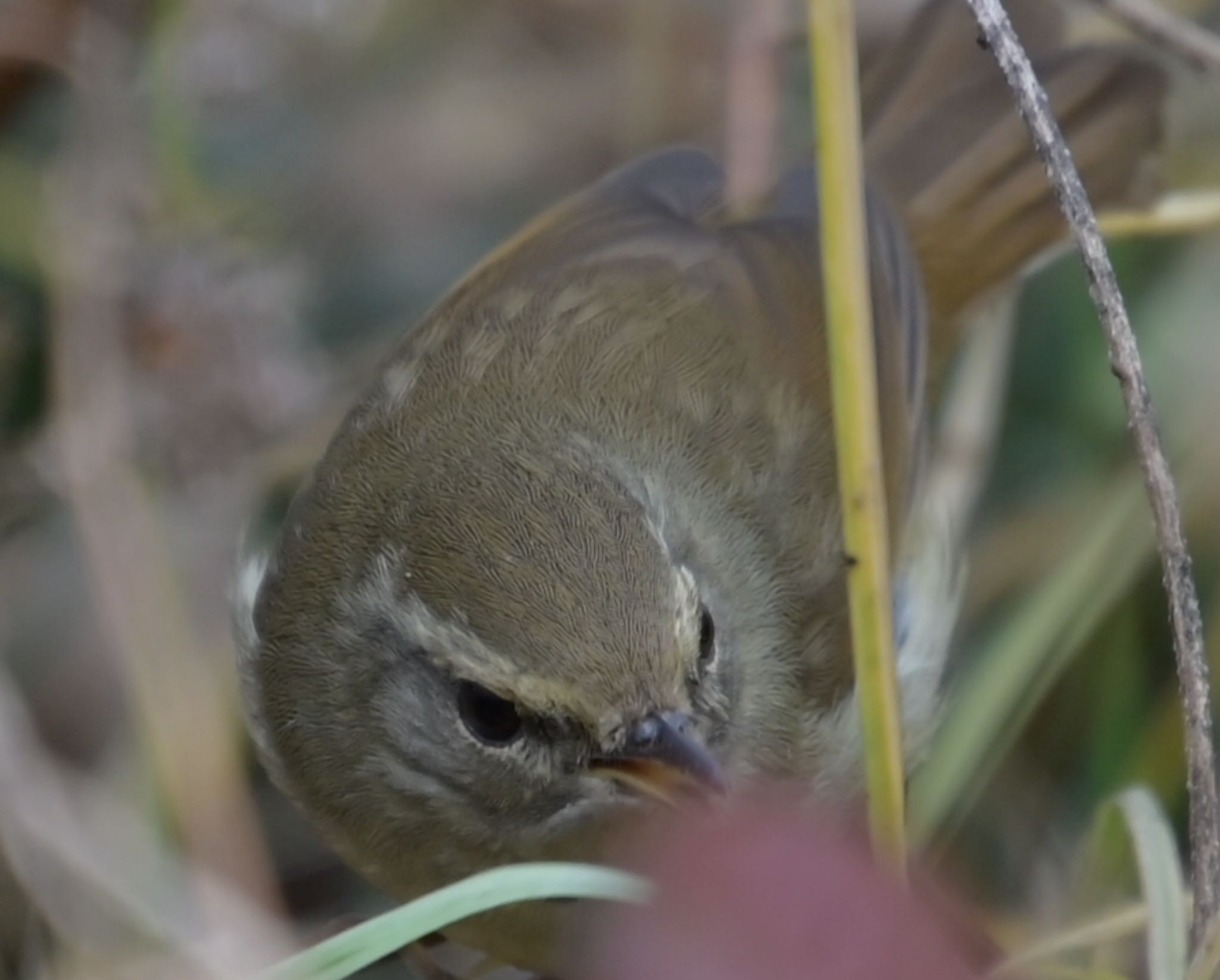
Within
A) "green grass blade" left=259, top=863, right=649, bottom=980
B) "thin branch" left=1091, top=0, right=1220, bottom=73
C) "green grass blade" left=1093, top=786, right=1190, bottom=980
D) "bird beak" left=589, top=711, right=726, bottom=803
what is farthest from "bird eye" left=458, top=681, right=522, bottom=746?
"thin branch" left=1091, top=0, right=1220, bottom=73

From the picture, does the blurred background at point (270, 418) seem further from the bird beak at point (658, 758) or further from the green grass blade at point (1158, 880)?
the bird beak at point (658, 758)

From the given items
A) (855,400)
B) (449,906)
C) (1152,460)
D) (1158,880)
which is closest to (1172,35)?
(1152,460)

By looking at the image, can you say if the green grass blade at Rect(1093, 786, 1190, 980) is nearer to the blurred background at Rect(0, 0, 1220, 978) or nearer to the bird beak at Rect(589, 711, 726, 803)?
the bird beak at Rect(589, 711, 726, 803)

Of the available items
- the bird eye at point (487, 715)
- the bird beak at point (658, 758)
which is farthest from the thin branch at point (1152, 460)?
the bird eye at point (487, 715)

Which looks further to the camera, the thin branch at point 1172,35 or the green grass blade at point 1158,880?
the thin branch at point 1172,35

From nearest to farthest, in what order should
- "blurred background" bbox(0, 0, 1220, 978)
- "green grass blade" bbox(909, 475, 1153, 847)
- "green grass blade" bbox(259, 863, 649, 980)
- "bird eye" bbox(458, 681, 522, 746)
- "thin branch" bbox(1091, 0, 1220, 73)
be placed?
"green grass blade" bbox(259, 863, 649, 980)
"bird eye" bbox(458, 681, 522, 746)
"thin branch" bbox(1091, 0, 1220, 73)
"green grass blade" bbox(909, 475, 1153, 847)
"blurred background" bbox(0, 0, 1220, 978)

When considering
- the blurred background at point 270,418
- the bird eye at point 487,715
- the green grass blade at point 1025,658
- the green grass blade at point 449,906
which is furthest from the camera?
the blurred background at point 270,418

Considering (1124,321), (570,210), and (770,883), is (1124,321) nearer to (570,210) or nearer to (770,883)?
(770,883)
